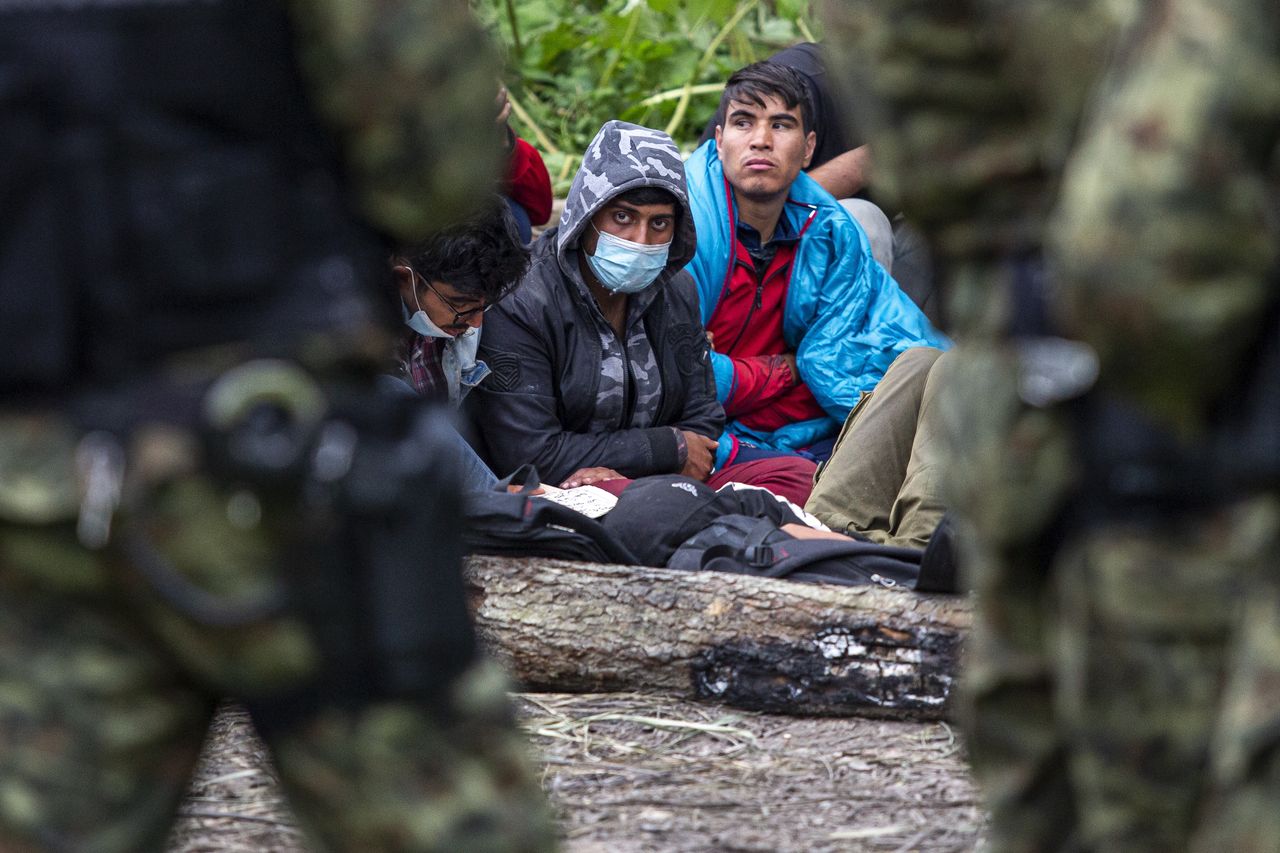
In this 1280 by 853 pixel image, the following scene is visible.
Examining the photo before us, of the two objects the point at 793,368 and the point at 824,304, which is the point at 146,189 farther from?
the point at 824,304

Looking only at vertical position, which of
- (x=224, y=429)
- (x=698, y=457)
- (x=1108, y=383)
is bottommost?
(x=698, y=457)

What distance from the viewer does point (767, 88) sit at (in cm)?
650

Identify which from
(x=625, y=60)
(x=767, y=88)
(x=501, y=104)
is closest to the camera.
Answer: (x=501, y=104)

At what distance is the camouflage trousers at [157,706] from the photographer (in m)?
1.70

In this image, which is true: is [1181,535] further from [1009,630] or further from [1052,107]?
[1052,107]

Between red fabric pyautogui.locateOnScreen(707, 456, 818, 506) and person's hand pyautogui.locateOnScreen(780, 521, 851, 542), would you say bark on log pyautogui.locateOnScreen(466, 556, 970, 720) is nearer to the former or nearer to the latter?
person's hand pyautogui.locateOnScreen(780, 521, 851, 542)

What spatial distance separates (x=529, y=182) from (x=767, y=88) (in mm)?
1084

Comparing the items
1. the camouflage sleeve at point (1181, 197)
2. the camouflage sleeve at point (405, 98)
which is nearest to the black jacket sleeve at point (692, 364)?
the camouflage sleeve at point (405, 98)

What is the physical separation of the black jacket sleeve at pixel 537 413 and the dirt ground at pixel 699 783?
1186 mm

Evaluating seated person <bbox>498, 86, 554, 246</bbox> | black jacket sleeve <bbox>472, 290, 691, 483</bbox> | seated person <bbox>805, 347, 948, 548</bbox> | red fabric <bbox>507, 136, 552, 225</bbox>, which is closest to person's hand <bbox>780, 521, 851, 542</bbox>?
seated person <bbox>805, 347, 948, 548</bbox>

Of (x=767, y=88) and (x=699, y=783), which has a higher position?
(x=767, y=88)

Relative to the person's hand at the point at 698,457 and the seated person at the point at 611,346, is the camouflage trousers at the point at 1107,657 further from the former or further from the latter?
the person's hand at the point at 698,457

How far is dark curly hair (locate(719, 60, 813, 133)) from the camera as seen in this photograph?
6465 millimetres

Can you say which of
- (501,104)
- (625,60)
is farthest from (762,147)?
(501,104)
